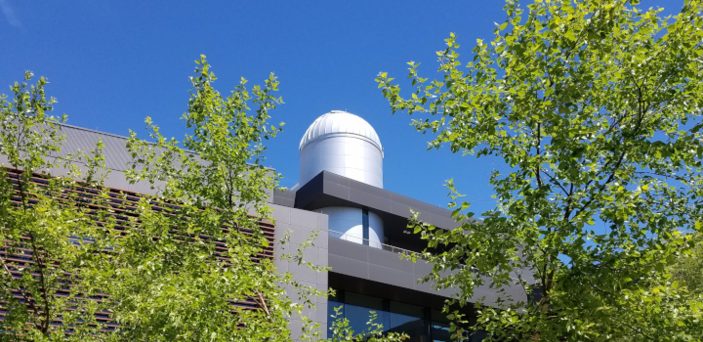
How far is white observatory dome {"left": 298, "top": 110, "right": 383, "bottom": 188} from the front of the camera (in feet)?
86.6

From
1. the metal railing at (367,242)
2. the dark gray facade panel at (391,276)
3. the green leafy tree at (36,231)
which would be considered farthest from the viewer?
the metal railing at (367,242)

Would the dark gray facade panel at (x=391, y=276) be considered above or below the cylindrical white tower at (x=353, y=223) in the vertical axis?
below

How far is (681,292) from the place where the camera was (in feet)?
23.3

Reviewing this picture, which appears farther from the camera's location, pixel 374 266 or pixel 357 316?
pixel 357 316

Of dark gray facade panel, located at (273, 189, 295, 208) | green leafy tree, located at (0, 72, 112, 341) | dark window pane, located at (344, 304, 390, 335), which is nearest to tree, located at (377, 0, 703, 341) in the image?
green leafy tree, located at (0, 72, 112, 341)

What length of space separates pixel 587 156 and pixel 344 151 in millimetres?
19795

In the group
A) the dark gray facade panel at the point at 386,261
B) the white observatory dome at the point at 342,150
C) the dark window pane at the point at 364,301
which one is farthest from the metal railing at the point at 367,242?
the white observatory dome at the point at 342,150

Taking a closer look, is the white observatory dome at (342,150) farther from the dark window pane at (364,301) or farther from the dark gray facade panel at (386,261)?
the dark window pane at (364,301)

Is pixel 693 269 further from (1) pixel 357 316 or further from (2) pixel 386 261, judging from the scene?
(1) pixel 357 316

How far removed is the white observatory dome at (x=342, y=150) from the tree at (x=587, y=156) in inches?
712

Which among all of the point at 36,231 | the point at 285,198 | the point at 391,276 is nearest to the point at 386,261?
the point at 391,276

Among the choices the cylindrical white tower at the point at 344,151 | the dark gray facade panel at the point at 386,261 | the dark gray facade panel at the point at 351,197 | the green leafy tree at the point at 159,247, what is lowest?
the green leafy tree at the point at 159,247

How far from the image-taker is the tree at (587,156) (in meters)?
6.64

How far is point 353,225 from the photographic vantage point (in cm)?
2319
